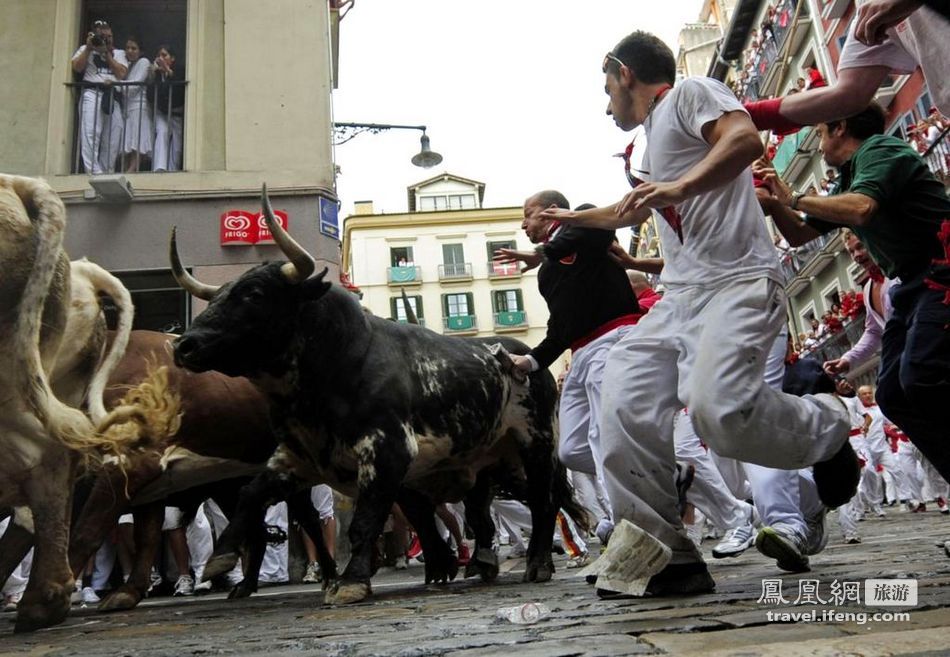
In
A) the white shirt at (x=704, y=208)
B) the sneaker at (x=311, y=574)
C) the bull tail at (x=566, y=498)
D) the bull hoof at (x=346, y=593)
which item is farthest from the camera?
the sneaker at (x=311, y=574)

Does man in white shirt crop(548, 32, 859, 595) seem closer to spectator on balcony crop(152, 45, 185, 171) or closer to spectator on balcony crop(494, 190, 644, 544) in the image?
spectator on balcony crop(494, 190, 644, 544)

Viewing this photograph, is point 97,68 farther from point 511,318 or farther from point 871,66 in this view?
point 511,318

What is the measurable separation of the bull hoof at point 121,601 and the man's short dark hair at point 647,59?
3.96 meters

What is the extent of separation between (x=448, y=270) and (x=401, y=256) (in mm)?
3232

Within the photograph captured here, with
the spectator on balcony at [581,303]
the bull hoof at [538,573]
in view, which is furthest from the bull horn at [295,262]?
the bull hoof at [538,573]

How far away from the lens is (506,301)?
53.4 metres

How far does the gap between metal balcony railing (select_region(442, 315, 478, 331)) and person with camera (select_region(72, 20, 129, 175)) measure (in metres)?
41.6

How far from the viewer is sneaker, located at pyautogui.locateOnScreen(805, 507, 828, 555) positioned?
4.43 meters

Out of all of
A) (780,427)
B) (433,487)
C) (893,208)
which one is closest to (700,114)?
(893,208)

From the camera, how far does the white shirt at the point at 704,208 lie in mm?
3137

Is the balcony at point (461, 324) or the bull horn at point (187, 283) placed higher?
the balcony at point (461, 324)

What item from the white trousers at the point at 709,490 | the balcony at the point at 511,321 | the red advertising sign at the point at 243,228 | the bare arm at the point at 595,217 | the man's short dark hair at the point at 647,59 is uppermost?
the balcony at the point at 511,321

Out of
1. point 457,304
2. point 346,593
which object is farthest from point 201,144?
point 457,304

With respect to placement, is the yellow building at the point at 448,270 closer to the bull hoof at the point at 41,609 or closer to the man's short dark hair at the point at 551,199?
the man's short dark hair at the point at 551,199
